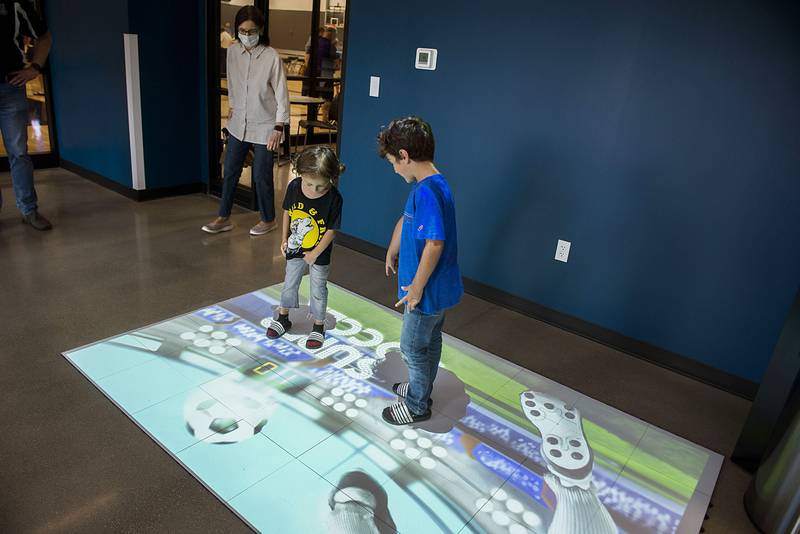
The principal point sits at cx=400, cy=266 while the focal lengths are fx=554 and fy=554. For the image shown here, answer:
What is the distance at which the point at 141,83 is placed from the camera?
4320 mm

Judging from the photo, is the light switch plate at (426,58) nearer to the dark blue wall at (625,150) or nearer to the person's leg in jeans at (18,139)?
the dark blue wall at (625,150)

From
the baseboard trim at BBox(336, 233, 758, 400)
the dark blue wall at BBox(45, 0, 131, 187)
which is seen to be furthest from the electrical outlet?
the dark blue wall at BBox(45, 0, 131, 187)

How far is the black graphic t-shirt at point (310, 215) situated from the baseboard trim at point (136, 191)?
275 centimetres

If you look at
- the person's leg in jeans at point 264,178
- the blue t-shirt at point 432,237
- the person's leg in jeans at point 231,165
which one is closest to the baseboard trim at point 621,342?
the blue t-shirt at point 432,237

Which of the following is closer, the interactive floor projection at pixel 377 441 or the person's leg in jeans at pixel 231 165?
the interactive floor projection at pixel 377 441

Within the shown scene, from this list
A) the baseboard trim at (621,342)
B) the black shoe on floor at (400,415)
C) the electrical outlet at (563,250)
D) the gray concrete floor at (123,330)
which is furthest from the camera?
the electrical outlet at (563,250)

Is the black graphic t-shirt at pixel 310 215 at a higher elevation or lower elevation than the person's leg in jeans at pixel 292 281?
higher

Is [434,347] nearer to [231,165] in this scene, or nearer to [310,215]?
[310,215]

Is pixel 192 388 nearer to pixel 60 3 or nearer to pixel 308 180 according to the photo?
pixel 308 180

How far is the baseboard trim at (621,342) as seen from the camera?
2.69 meters

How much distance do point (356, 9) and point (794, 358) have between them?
3.04 meters

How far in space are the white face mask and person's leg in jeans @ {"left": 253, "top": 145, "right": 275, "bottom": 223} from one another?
0.66m

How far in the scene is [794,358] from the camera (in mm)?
1976

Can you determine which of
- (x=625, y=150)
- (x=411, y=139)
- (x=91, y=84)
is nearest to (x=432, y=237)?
(x=411, y=139)
